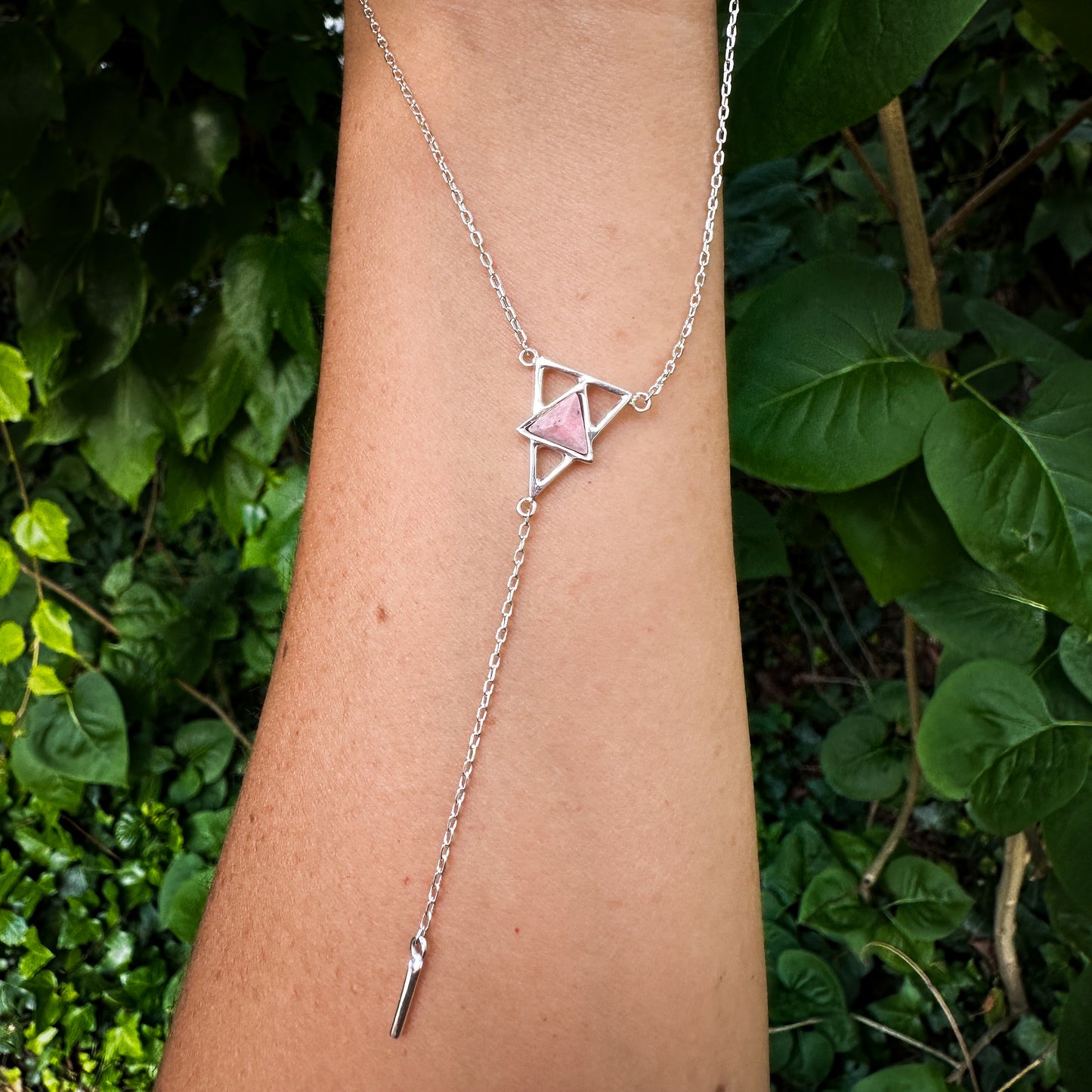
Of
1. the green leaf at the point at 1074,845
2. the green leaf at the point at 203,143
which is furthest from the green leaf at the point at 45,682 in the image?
the green leaf at the point at 1074,845

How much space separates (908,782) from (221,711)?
1.08 metres

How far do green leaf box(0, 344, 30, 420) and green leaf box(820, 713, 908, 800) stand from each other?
3.67 feet

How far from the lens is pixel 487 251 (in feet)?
1.73

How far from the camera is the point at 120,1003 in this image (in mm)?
1435

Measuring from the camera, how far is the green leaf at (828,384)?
0.69 meters

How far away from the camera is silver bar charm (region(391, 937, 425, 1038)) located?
0.45m

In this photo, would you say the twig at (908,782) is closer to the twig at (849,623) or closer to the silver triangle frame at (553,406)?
the twig at (849,623)

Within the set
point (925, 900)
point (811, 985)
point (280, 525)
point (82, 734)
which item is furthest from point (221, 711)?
point (925, 900)

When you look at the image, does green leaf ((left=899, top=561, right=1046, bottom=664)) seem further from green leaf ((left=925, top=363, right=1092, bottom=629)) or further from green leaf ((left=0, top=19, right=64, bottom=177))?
green leaf ((left=0, top=19, right=64, bottom=177))

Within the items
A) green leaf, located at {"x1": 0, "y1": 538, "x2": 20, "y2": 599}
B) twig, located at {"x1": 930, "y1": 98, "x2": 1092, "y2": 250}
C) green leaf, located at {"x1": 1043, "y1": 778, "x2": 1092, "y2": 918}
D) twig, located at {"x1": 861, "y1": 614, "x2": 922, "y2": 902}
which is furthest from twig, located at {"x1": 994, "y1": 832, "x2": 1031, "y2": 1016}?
green leaf, located at {"x1": 0, "y1": 538, "x2": 20, "y2": 599}

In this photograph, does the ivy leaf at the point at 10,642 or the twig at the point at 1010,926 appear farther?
the ivy leaf at the point at 10,642

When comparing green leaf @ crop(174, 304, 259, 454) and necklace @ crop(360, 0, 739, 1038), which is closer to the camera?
necklace @ crop(360, 0, 739, 1038)

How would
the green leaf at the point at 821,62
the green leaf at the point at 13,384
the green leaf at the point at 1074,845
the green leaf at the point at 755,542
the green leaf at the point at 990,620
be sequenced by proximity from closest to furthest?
the green leaf at the point at 821,62
the green leaf at the point at 1074,845
the green leaf at the point at 990,620
the green leaf at the point at 755,542
the green leaf at the point at 13,384

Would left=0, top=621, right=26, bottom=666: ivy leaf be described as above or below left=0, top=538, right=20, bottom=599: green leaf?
below
